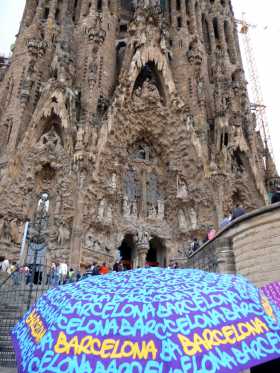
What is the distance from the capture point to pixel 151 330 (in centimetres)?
171

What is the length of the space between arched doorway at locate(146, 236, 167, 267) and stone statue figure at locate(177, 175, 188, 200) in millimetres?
2488

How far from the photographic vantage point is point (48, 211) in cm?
1486

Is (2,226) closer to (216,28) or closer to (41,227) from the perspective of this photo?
(41,227)

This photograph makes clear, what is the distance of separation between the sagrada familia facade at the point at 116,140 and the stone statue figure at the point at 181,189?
72 millimetres

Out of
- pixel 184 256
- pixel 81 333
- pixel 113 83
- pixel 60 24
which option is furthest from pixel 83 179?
pixel 81 333

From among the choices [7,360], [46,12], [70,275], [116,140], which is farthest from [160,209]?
[46,12]

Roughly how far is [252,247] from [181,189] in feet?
34.7

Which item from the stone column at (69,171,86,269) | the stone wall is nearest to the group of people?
the stone wall

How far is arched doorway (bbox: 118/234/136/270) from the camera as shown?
16953 millimetres

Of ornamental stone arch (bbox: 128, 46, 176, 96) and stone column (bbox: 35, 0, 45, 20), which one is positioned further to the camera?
stone column (bbox: 35, 0, 45, 20)

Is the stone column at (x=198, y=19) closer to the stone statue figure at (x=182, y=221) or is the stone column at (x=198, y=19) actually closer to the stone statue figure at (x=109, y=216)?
the stone statue figure at (x=182, y=221)

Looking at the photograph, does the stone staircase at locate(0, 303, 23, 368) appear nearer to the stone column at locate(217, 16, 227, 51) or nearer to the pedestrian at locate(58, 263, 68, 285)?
the pedestrian at locate(58, 263, 68, 285)

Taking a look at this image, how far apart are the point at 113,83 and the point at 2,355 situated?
17.2 metres

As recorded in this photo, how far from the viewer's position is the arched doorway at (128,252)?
17.0 metres
